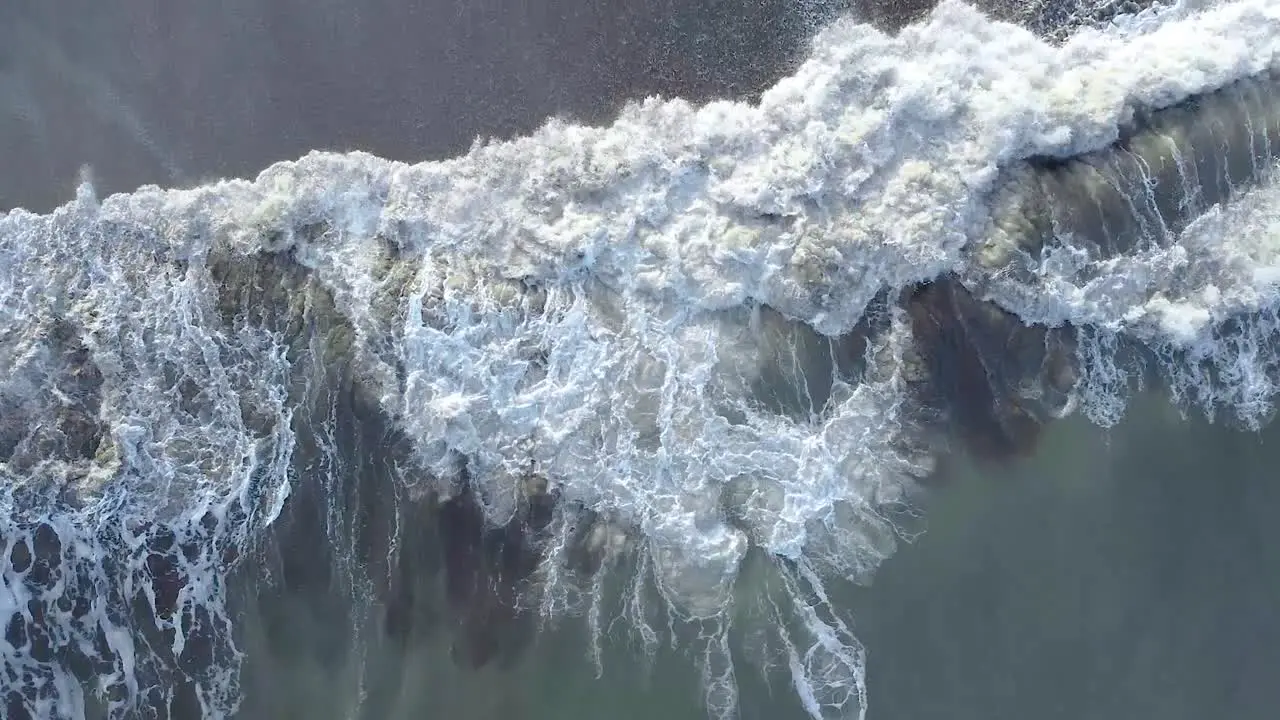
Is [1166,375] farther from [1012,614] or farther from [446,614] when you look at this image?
[446,614]

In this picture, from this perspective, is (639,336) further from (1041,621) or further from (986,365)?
(1041,621)

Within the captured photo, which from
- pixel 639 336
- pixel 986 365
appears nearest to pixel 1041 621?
pixel 986 365

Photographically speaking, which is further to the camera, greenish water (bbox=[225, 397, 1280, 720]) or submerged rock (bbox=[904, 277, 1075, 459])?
submerged rock (bbox=[904, 277, 1075, 459])

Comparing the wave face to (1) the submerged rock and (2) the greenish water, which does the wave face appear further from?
(2) the greenish water

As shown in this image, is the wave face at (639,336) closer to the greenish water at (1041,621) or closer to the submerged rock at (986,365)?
the submerged rock at (986,365)

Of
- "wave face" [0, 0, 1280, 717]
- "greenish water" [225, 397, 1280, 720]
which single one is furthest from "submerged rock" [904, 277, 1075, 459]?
"greenish water" [225, 397, 1280, 720]

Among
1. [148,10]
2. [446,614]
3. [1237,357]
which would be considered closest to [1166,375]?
[1237,357]

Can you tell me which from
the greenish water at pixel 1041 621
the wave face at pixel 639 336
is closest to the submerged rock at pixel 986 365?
the wave face at pixel 639 336

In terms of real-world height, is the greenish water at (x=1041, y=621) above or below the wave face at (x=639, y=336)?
below
